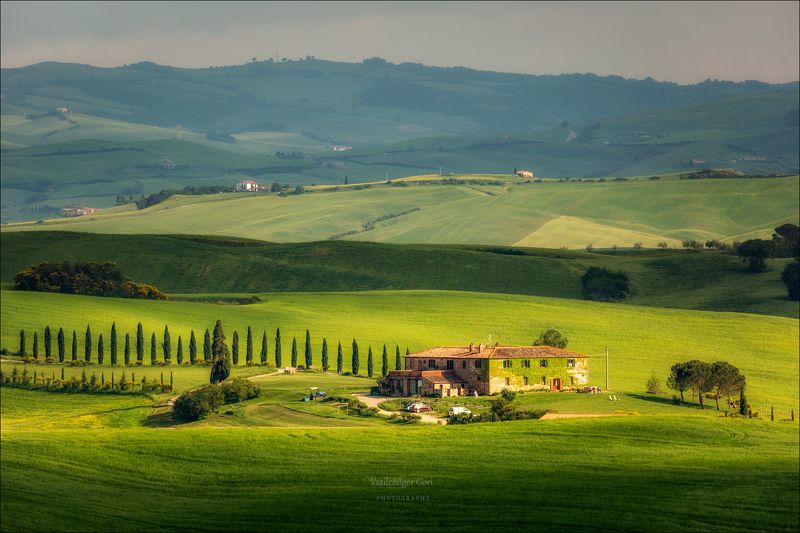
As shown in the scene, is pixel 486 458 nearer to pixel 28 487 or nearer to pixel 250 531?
pixel 250 531

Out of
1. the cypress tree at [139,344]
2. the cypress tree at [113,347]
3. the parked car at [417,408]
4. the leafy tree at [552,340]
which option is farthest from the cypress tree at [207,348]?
the parked car at [417,408]

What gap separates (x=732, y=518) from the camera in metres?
73.3

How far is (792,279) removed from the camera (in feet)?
621

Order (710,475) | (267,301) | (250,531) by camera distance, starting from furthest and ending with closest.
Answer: (267,301) < (710,475) < (250,531)

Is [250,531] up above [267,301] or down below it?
below

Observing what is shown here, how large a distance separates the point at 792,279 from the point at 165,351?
89161 mm

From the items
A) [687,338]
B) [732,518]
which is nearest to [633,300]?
[687,338]

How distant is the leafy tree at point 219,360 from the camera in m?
122

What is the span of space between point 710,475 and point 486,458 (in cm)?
1324

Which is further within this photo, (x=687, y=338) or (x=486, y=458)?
(x=687, y=338)

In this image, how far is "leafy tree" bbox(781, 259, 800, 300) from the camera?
188 metres

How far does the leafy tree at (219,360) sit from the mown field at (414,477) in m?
17.1

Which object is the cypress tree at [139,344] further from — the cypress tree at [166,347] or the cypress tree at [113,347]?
the cypress tree at [113,347]

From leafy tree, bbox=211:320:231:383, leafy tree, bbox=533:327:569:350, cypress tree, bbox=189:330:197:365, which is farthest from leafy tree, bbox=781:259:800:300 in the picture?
leafy tree, bbox=211:320:231:383
